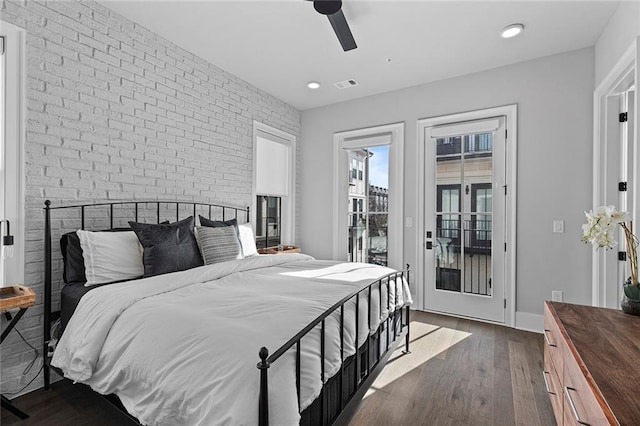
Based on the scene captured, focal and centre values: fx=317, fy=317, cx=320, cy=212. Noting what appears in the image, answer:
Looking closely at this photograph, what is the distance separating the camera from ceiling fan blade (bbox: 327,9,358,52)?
222 cm

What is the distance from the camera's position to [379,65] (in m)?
3.51

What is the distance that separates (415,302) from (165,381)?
3.33 meters

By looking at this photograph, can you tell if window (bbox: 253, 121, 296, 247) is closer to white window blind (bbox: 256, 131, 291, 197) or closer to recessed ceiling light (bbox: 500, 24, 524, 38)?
white window blind (bbox: 256, 131, 291, 197)

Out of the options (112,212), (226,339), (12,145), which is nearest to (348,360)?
(226,339)

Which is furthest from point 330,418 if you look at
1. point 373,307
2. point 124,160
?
point 124,160

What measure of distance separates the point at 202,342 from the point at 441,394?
5.59 feet

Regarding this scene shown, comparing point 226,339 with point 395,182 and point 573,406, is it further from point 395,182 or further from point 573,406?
point 395,182

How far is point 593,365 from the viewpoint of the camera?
44.9 inches

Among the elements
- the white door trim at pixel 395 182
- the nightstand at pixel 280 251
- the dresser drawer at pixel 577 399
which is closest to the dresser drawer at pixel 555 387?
the dresser drawer at pixel 577 399

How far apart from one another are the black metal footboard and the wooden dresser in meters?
0.95

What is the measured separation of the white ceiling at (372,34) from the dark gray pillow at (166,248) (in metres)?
1.77

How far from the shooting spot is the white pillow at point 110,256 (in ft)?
6.85

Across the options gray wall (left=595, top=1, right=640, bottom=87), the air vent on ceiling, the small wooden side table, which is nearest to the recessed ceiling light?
gray wall (left=595, top=1, right=640, bottom=87)

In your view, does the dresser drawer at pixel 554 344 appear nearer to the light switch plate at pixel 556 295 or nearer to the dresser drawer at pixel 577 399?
the dresser drawer at pixel 577 399
